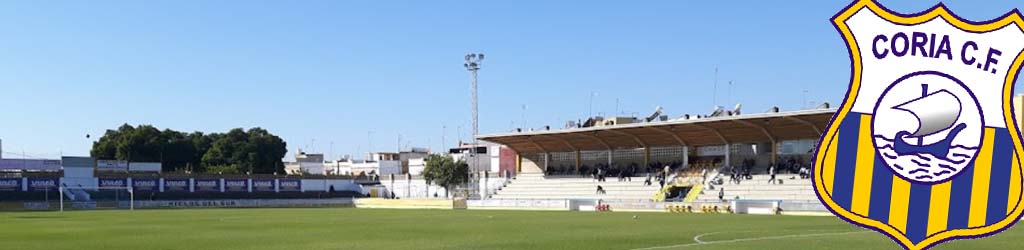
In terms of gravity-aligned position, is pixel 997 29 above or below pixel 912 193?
above

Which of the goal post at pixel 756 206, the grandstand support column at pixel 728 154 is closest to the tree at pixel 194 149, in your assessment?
the grandstand support column at pixel 728 154

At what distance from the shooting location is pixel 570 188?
246 feet

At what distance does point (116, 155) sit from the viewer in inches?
4867

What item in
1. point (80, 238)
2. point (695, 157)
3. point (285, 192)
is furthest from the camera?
point (285, 192)

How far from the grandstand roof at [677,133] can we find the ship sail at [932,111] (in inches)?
1944

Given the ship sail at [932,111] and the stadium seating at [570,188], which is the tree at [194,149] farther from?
the ship sail at [932,111]

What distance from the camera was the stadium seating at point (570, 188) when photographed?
69494 millimetres

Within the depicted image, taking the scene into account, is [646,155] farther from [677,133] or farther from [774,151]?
[774,151]

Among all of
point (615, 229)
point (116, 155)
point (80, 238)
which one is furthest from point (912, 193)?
point (116, 155)

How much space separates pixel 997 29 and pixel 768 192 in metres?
56.3

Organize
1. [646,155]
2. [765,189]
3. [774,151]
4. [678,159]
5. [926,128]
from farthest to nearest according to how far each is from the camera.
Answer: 1. [646,155]
2. [678,159]
3. [774,151]
4. [765,189]
5. [926,128]

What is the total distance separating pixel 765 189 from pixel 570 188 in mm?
17397

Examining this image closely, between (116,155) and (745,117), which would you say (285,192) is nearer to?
(116,155)

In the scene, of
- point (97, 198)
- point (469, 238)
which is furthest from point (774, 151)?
point (97, 198)
